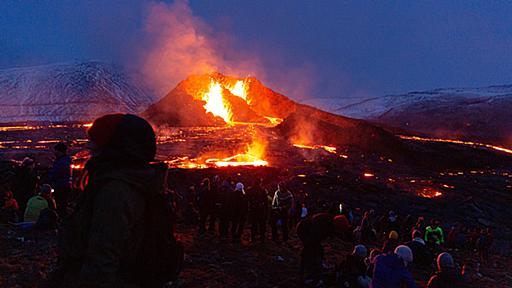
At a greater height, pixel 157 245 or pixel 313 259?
pixel 157 245

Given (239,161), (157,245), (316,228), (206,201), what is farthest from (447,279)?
(239,161)

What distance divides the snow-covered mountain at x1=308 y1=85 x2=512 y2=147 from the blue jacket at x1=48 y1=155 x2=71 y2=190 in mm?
79356

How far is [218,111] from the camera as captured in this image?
64.7 meters

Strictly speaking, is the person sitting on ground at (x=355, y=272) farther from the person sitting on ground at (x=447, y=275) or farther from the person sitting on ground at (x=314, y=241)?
the person sitting on ground at (x=447, y=275)

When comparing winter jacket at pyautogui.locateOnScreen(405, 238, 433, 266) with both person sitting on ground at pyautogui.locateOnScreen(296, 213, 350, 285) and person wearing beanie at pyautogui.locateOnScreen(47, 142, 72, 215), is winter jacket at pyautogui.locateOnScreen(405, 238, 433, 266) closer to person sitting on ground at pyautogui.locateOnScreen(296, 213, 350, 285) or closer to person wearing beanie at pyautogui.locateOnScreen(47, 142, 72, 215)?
person sitting on ground at pyautogui.locateOnScreen(296, 213, 350, 285)

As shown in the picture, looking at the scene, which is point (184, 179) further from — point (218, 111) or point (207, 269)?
point (218, 111)

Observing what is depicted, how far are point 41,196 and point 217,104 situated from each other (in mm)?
56428

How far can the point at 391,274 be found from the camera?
5.89 metres

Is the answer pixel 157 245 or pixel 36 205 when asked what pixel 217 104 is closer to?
pixel 36 205

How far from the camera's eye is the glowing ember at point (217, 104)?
63.9 metres

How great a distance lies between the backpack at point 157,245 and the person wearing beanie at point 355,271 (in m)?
5.62

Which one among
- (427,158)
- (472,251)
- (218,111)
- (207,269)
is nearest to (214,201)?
(207,269)

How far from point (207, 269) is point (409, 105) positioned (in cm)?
14190

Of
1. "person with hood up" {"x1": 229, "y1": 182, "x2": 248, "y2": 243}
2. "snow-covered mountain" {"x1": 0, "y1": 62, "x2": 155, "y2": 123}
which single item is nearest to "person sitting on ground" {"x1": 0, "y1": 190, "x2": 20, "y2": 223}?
"person with hood up" {"x1": 229, "y1": 182, "x2": 248, "y2": 243}
